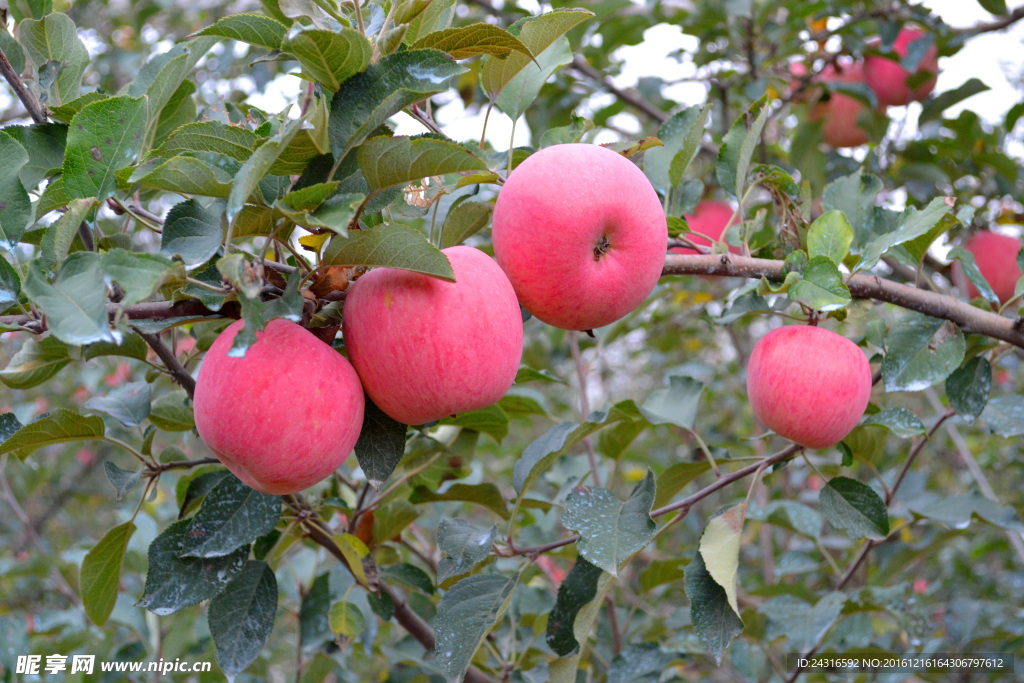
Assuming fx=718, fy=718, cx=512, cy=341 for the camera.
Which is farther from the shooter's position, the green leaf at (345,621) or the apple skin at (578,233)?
the green leaf at (345,621)

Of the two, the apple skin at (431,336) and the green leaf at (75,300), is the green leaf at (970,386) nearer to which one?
the apple skin at (431,336)

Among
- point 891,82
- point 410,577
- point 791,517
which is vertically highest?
point 891,82

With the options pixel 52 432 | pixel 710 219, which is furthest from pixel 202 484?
pixel 710 219

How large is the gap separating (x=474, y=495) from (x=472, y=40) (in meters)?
0.79

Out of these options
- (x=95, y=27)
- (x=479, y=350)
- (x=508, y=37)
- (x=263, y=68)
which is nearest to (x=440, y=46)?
(x=508, y=37)

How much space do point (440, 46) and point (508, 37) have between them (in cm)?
8

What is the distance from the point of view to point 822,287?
0.97 m

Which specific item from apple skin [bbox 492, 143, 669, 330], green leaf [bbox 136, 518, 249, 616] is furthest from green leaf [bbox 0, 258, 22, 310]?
apple skin [bbox 492, 143, 669, 330]

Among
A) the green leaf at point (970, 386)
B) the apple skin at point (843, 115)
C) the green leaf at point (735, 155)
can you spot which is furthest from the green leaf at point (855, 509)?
the apple skin at point (843, 115)

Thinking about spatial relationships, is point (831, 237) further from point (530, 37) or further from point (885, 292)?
point (530, 37)

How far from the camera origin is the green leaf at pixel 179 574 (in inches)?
39.7

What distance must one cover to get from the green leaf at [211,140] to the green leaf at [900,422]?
3.51 ft

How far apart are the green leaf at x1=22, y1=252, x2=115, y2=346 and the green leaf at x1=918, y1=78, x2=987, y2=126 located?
7.80 ft

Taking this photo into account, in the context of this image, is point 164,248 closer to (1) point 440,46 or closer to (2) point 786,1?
(1) point 440,46
